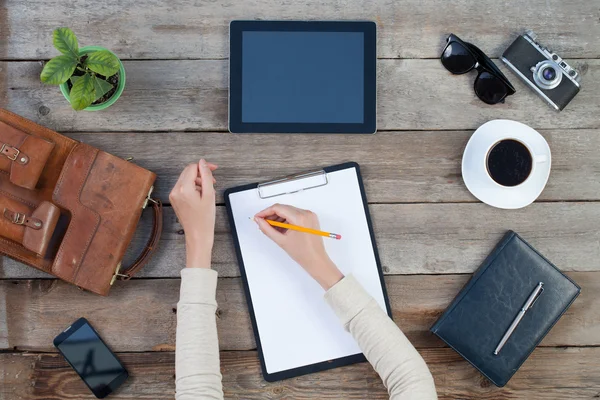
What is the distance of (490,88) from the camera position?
0.98 m

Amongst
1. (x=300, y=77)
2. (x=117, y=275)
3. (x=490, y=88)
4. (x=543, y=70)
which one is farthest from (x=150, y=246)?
(x=543, y=70)

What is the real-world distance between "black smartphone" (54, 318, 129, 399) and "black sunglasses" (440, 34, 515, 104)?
0.87 meters

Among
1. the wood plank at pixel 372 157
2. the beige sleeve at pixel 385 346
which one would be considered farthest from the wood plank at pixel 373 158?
the beige sleeve at pixel 385 346

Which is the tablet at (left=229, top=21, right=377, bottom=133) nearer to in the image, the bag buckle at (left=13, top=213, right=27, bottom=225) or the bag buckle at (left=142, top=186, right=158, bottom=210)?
the bag buckle at (left=142, top=186, right=158, bottom=210)

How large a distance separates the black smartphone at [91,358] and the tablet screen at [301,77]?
51 centimetres

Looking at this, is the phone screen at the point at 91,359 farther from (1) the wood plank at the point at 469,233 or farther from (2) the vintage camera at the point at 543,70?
(2) the vintage camera at the point at 543,70

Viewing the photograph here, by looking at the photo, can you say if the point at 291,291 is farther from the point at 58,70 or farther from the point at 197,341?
the point at 58,70

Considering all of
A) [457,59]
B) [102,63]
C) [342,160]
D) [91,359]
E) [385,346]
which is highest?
[457,59]

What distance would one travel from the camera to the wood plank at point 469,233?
1000 millimetres

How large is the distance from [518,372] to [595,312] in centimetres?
20

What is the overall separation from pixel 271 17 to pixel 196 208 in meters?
0.41

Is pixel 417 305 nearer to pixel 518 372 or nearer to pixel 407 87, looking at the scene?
pixel 518 372

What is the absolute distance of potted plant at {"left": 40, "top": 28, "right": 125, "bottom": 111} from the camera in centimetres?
82

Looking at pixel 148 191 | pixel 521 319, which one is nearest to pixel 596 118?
pixel 521 319
